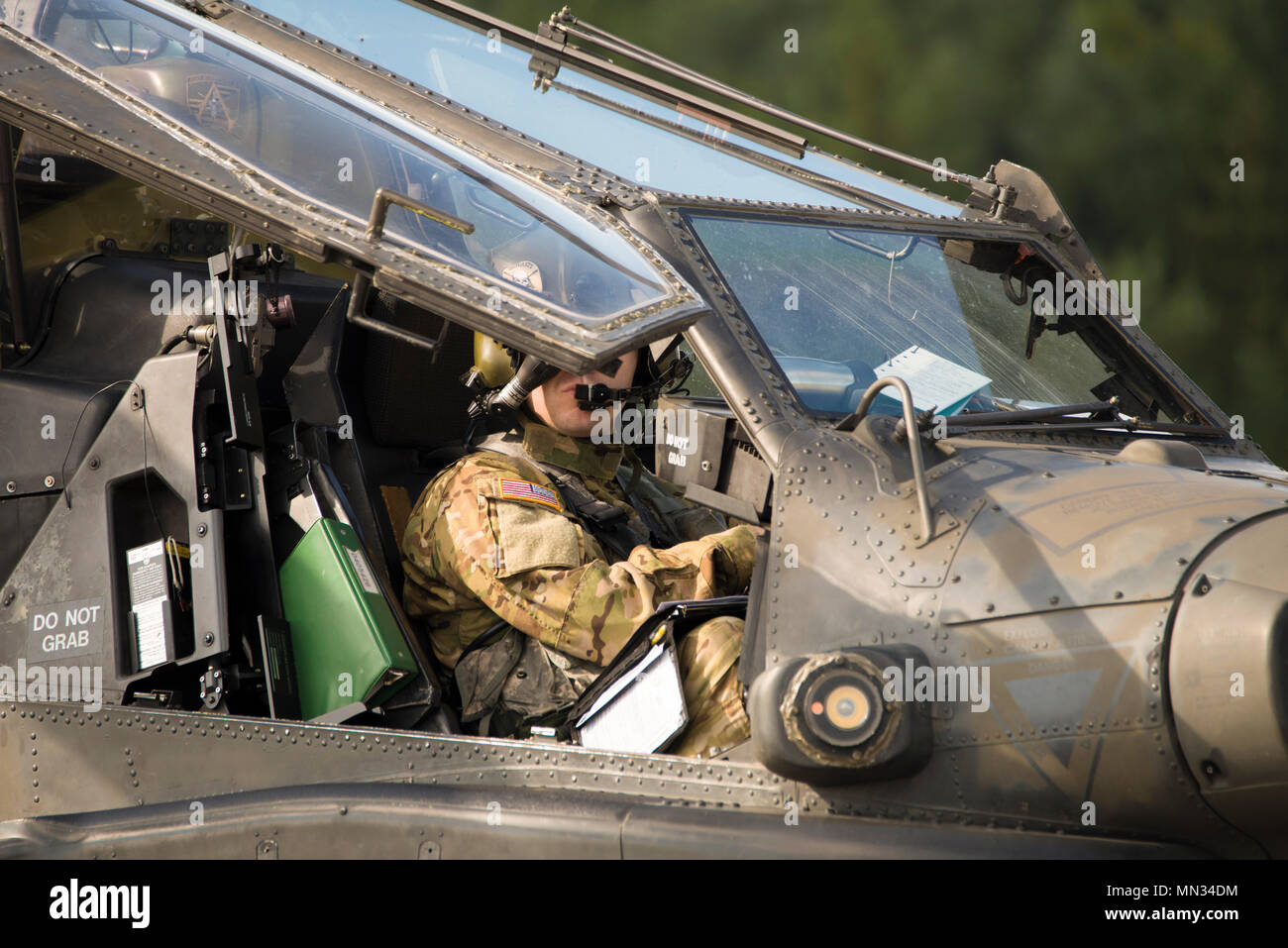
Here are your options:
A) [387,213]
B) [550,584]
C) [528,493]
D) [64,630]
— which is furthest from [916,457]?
[64,630]

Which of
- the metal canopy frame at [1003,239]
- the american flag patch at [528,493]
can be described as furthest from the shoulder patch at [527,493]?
the metal canopy frame at [1003,239]

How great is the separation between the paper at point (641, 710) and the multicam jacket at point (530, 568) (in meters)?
0.14

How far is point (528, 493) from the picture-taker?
311 centimetres

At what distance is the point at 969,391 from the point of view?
3186 millimetres

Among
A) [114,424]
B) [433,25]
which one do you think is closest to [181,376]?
[114,424]

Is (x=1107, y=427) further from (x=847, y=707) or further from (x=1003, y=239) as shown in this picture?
(x=847, y=707)

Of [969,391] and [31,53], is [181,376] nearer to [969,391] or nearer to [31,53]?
[31,53]

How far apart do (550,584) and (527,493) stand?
0.26 meters

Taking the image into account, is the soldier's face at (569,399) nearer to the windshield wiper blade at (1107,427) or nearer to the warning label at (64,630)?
the windshield wiper blade at (1107,427)

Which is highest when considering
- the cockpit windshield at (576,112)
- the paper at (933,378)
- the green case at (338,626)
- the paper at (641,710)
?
the cockpit windshield at (576,112)

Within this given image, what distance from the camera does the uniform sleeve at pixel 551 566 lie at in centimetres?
292

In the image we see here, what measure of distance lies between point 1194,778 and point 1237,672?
19 cm

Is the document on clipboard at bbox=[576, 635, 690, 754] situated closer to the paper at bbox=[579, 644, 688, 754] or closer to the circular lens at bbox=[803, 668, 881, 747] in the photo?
the paper at bbox=[579, 644, 688, 754]

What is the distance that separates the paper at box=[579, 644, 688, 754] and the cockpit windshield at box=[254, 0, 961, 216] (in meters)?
1.38
